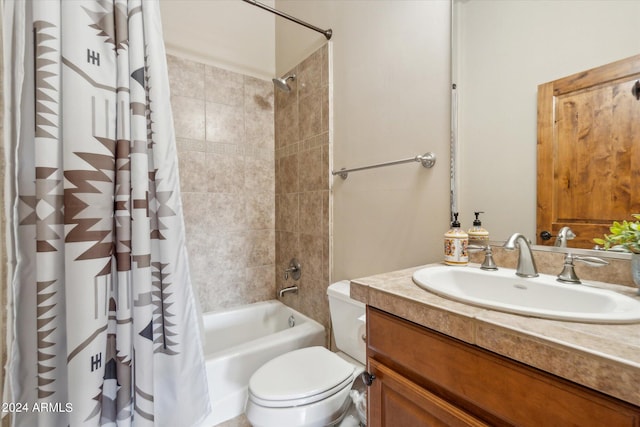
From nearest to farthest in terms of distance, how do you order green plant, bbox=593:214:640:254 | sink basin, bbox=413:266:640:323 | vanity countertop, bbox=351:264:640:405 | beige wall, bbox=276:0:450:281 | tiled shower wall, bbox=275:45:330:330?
vanity countertop, bbox=351:264:640:405
sink basin, bbox=413:266:640:323
green plant, bbox=593:214:640:254
beige wall, bbox=276:0:450:281
tiled shower wall, bbox=275:45:330:330

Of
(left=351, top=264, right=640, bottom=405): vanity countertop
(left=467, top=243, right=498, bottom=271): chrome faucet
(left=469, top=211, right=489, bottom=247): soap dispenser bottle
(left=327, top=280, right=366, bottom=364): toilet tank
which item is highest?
(left=469, top=211, right=489, bottom=247): soap dispenser bottle

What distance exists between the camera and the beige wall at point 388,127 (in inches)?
44.5

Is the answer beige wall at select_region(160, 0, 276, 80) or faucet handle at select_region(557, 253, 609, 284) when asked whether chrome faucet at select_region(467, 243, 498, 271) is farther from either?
beige wall at select_region(160, 0, 276, 80)

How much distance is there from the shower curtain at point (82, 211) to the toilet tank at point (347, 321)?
80cm

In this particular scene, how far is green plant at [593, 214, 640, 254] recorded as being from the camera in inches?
24.8

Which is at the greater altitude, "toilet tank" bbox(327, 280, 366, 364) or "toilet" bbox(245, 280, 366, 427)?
"toilet tank" bbox(327, 280, 366, 364)

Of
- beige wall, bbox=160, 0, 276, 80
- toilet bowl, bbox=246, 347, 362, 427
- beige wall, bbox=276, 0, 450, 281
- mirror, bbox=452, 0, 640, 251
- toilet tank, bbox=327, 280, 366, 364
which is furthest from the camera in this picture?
beige wall, bbox=160, 0, 276, 80

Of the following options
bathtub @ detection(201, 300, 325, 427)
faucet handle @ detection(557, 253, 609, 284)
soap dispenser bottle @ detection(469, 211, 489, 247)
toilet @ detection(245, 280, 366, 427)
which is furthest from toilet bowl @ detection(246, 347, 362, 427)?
faucet handle @ detection(557, 253, 609, 284)

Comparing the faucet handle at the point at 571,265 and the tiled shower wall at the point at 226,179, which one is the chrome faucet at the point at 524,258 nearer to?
the faucet handle at the point at 571,265

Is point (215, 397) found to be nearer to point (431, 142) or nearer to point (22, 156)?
point (22, 156)

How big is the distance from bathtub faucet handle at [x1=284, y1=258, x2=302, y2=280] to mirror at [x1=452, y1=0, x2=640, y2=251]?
119 centimetres

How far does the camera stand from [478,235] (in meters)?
0.96

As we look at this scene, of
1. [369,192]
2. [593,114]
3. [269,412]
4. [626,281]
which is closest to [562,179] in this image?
[593,114]

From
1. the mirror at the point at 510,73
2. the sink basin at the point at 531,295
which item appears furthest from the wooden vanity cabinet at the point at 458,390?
the mirror at the point at 510,73
